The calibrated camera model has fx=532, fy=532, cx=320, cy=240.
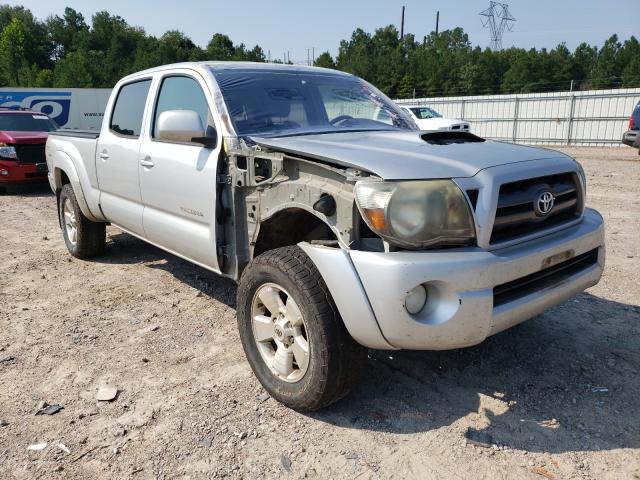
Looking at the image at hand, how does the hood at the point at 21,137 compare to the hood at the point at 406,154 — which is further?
the hood at the point at 21,137

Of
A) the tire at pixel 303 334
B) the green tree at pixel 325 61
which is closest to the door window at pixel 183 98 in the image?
the tire at pixel 303 334

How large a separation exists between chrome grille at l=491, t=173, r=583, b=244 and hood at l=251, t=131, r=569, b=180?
124 millimetres

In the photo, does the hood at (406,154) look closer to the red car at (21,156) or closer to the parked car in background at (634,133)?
the red car at (21,156)

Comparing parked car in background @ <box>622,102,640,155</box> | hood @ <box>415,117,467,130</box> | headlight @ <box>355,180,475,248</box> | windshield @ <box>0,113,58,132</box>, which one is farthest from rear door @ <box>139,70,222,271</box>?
hood @ <box>415,117,467,130</box>

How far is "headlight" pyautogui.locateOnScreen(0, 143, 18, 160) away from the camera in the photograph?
10.3 m

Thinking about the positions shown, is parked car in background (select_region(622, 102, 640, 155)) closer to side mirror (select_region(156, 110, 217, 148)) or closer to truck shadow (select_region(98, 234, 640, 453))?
truck shadow (select_region(98, 234, 640, 453))

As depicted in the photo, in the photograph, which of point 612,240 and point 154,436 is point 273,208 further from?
point 612,240

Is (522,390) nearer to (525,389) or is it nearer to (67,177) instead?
(525,389)

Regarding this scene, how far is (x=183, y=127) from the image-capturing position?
3.23 meters

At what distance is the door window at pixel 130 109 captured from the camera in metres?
4.29

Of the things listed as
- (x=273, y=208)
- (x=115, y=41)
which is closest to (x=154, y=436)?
(x=273, y=208)

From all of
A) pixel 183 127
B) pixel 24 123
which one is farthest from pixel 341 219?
pixel 24 123

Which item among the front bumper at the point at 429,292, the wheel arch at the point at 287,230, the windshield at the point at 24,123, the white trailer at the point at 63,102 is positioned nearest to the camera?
the front bumper at the point at 429,292

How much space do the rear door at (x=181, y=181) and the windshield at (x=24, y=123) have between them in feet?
29.3
